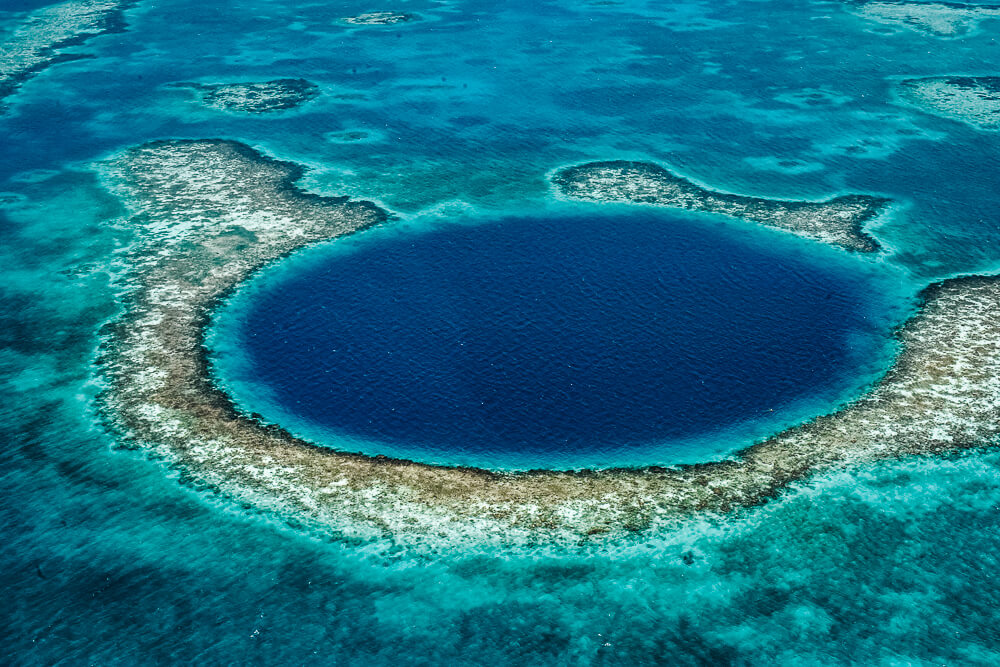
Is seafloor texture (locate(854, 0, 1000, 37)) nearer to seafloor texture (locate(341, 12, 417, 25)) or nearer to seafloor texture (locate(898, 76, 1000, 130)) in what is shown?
seafloor texture (locate(898, 76, 1000, 130))

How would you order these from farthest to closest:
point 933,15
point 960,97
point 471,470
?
point 933,15, point 960,97, point 471,470

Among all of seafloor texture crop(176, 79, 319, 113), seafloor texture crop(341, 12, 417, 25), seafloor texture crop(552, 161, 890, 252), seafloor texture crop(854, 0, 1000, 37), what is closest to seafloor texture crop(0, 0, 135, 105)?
seafloor texture crop(176, 79, 319, 113)

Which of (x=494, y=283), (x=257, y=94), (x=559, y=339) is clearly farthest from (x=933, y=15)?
(x=559, y=339)

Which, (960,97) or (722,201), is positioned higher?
(960,97)

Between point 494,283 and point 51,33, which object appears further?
point 51,33

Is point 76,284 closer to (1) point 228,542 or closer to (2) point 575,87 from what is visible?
(1) point 228,542

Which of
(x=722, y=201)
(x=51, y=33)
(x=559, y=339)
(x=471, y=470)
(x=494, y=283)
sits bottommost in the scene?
(x=471, y=470)

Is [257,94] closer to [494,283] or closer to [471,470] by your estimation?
[494,283]

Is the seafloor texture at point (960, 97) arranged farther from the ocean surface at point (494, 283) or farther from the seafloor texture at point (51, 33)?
the seafloor texture at point (51, 33)

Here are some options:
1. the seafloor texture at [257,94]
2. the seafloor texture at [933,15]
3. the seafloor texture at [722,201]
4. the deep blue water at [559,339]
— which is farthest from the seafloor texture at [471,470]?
the seafloor texture at [933,15]
